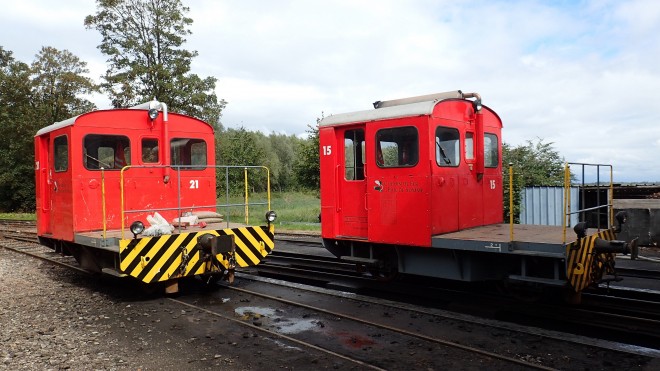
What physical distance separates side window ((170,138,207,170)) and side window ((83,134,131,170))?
0.86m

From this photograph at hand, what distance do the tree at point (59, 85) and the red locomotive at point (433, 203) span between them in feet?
109

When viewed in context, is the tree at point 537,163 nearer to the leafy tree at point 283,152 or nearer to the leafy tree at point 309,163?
the leafy tree at point 309,163

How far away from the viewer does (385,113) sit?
7820mm

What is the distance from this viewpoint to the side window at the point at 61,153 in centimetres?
860

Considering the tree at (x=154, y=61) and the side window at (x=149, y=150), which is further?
the tree at (x=154, y=61)

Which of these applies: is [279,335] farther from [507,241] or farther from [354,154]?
[354,154]

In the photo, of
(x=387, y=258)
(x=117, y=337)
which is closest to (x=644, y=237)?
(x=387, y=258)

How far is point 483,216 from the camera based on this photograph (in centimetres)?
848

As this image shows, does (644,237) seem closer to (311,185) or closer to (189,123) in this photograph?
(189,123)

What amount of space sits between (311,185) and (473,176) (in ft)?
51.9

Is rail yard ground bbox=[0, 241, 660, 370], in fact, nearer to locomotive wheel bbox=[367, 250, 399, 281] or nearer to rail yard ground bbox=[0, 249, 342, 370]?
rail yard ground bbox=[0, 249, 342, 370]

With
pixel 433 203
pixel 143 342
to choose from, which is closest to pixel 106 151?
pixel 143 342

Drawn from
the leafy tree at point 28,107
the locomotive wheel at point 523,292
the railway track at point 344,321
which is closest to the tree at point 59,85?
the leafy tree at point 28,107

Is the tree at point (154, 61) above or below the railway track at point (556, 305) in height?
above
